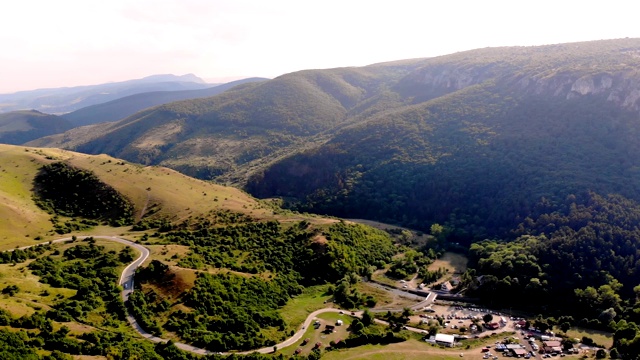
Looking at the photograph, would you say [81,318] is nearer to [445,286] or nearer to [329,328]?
[329,328]

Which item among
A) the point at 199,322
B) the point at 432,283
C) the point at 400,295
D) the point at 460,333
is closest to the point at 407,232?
the point at 432,283

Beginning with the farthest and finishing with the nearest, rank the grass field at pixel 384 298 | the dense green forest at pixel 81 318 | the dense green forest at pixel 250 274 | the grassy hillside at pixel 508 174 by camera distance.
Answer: the grassy hillside at pixel 508 174, the grass field at pixel 384 298, the dense green forest at pixel 250 274, the dense green forest at pixel 81 318

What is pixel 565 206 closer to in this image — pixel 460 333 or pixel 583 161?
pixel 583 161

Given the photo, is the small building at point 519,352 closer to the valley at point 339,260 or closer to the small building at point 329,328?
the valley at point 339,260

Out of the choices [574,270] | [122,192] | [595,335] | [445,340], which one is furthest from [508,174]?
[122,192]

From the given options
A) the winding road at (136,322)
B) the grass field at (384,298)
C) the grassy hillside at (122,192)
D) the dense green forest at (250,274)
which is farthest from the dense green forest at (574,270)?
the grassy hillside at (122,192)

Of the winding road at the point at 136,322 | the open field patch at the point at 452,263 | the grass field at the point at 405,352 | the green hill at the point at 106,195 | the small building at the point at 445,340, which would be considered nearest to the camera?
the winding road at the point at 136,322
